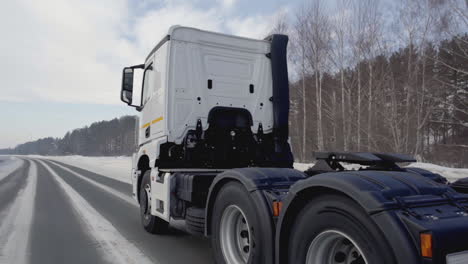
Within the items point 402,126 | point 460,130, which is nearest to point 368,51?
point 402,126

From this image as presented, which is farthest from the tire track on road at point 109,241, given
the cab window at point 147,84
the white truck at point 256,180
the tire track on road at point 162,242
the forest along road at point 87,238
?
the cab window at point 147,84

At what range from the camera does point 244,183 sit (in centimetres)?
322

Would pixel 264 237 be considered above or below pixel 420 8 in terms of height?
below

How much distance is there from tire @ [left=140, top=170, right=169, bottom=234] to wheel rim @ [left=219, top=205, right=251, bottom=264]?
94.2 inches

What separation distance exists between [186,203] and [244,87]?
6.81 feet

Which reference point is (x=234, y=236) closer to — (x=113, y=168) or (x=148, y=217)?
(x=148, y=217)

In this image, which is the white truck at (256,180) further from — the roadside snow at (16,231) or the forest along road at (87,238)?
the roadside snow at (16,231)

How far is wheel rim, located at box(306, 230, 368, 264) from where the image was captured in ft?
7.57

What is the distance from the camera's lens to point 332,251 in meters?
2.37

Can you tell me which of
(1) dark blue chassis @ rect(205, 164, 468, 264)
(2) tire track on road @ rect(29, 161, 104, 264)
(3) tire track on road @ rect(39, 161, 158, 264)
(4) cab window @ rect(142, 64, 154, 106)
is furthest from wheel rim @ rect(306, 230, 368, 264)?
(4) cab window @ rect(142, 64, 154, 106)

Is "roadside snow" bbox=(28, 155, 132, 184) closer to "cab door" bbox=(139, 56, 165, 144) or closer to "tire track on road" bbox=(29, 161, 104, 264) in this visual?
Result: "tire track on road" bbox=(29, 161, 104, 264)

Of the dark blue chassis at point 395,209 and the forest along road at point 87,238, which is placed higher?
the dark blue chassis at point 395,209

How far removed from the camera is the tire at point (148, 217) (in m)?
5.66

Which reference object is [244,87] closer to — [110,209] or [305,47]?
[110,209]
